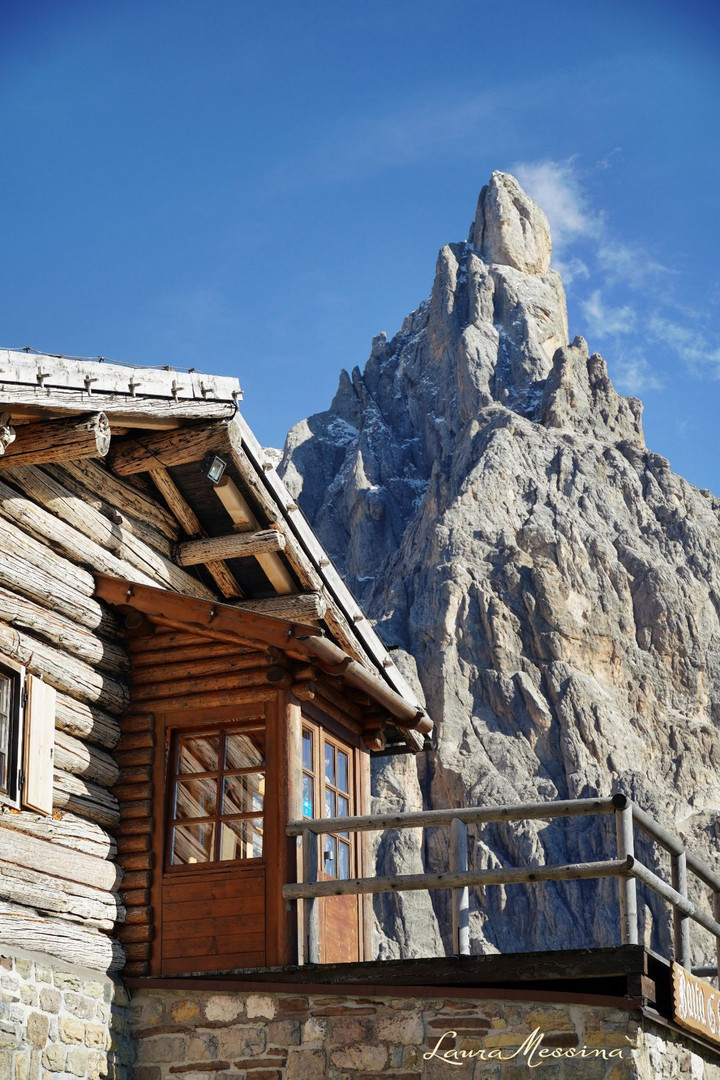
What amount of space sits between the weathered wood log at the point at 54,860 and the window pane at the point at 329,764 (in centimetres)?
209

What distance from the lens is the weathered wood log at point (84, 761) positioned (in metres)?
9.80

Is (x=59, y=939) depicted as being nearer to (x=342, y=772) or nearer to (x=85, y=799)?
(x=85, y=799)

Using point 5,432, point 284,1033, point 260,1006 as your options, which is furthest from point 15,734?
point 284,1033

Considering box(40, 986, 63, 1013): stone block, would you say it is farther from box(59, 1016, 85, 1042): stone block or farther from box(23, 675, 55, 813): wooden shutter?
box(23, 675, 55, 813): wooden shutter

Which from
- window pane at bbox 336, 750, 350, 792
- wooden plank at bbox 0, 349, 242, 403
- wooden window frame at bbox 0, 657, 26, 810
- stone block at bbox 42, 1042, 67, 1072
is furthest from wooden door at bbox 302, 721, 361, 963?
wooden plank at bbox 0, 349, 242, 403

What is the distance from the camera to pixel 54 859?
9383 mm

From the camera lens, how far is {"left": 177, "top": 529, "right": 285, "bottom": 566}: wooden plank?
1168 cm

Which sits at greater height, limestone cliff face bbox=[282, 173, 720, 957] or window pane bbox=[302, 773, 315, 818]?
limestone cliff face bbox=[282, 173, 720, 957]

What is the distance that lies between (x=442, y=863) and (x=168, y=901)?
56.4 m

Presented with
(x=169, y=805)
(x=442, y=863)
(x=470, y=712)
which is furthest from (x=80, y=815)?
(x=470, y=712)

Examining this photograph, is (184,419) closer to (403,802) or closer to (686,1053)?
(686,1053)

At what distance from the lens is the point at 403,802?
6744 cm

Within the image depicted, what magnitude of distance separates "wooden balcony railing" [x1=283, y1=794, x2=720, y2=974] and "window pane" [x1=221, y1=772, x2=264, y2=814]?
59 cm

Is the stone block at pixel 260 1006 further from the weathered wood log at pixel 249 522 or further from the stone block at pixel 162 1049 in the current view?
the weathered wood log at pixel 249 522
